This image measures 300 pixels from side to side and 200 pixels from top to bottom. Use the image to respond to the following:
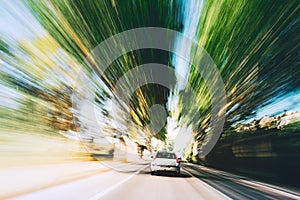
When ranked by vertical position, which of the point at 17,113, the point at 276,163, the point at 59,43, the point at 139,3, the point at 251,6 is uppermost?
the point at 251,6

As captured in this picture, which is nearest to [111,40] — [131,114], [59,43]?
[59,43]

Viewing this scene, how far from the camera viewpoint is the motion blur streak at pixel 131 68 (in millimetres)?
9766

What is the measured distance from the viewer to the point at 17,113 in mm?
12578

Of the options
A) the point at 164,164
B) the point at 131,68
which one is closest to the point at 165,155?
the point at 164,164

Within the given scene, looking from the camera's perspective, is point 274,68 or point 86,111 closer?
point 274,68

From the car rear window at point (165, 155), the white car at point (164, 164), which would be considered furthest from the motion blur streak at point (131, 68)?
the car rear window at point (165, 155)

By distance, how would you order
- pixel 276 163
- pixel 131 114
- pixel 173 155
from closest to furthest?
pixel 276 163
pixel 173 155
pixel 131 114

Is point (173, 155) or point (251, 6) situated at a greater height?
point (251, 6)

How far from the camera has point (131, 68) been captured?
14406 millimetres

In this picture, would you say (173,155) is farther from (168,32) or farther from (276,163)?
(168,32)

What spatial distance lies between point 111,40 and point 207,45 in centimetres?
531

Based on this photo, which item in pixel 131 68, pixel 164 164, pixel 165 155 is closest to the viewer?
pixel 131 68

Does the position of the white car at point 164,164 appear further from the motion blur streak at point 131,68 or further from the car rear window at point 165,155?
the motion blur streak at point 131,68

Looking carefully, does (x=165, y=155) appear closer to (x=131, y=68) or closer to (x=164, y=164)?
(x=164, y=164)
